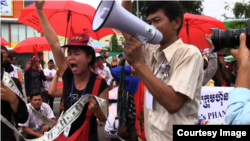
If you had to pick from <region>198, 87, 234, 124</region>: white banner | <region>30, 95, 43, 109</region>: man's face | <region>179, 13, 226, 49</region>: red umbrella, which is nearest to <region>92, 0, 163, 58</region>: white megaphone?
<region>198, 87, 234, 124</region>: white banner

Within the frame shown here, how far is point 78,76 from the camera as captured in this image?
2381mm

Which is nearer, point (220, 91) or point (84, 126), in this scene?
point (84, 126)

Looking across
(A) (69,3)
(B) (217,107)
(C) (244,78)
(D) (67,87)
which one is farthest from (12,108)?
(B) (217,107)

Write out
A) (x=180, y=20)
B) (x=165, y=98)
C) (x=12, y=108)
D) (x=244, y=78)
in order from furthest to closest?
(x=12, y=108) < (x=180, y=20) < (x=165, y=98) < (x=244, y=78)

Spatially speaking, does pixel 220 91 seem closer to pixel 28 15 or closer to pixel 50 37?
pixel 50 37

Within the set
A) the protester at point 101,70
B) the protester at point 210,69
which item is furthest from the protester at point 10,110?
the protester at point 101,70

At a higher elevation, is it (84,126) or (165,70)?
(165,70)

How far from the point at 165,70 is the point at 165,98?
0.95 feet

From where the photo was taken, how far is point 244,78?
46.3 inches

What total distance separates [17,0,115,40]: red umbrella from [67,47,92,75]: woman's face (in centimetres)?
184

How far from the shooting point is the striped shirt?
1.37m

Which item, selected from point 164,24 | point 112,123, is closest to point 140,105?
point 164,24

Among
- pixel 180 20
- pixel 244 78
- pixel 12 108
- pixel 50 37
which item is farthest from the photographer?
pixel 50 37

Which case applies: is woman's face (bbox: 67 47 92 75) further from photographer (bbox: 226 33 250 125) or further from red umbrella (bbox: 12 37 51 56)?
red umbrella (bbox: 12 37 51 56)
